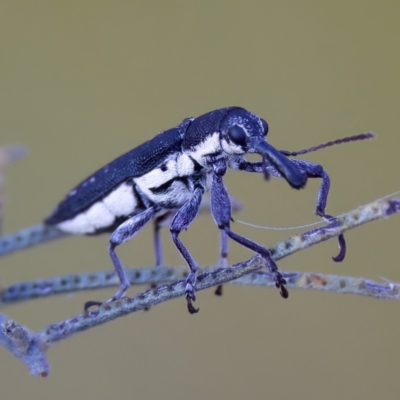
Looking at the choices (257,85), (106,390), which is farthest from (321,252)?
(106,390)

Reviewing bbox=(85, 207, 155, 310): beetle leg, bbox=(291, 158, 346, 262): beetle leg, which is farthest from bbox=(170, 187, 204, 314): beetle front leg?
bbox=(291, 158, 346, 262): beetle leg

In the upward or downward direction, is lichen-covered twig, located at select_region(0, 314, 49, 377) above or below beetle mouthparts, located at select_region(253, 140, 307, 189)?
below

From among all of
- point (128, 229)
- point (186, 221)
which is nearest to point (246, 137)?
point (186, 221)

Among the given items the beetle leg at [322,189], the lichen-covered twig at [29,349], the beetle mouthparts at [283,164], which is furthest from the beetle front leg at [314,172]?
the lichen-covered twig at [29,349]

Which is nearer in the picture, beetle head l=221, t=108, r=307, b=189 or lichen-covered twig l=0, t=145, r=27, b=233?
beetle head l=221, t=108, r=307, b=189

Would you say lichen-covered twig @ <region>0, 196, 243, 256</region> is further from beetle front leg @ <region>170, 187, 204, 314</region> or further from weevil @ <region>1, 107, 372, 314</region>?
beetle front leg @ <region>170, 187, 204, 314</region>

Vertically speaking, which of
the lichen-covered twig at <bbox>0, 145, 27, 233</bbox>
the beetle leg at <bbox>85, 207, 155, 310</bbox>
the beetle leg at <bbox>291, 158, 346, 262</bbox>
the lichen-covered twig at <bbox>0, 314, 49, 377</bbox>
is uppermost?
the lichen-covered twig at <bbox>0, 145, 27, 233</bbox>

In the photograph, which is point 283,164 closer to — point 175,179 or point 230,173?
point 175,179
